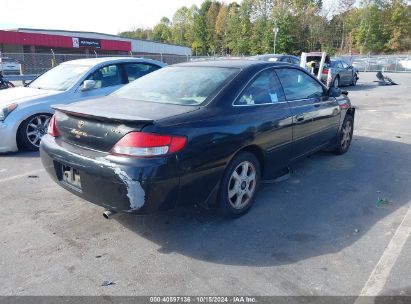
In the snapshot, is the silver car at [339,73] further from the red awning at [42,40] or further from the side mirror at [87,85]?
the red awning at [42,40]

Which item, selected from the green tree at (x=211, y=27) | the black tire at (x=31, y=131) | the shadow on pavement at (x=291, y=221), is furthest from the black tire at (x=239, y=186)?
the green tree at (x=211, y=27)

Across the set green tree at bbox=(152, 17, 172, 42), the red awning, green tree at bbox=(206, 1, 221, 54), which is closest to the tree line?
green tree at bbox=(206, 1, 221, 54)

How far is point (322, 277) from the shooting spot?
2830 millimetres

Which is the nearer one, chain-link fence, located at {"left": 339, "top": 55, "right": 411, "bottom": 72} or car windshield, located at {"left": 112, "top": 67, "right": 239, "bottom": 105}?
car windshield, located at {"left": 112, "top": 67, "right": 239, "bottom": 105}

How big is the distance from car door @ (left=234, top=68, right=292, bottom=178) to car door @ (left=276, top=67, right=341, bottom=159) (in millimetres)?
159

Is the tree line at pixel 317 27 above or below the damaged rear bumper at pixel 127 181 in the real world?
above

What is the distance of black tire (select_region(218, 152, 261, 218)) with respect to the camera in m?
3.52

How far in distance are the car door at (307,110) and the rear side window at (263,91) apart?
15cm

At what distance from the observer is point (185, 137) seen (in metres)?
3.05

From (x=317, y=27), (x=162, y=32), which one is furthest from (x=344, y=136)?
(x=162, y=32)

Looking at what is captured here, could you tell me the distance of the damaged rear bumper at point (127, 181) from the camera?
2.90 m

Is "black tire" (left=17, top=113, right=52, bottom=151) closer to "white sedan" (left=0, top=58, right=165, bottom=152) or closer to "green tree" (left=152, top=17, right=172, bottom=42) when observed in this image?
"white sedan" (left=0, top=58, right=165, bottom=152)

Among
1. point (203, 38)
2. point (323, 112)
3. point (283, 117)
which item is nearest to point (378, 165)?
point (323, 112)

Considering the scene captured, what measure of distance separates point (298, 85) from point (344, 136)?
181 cm
